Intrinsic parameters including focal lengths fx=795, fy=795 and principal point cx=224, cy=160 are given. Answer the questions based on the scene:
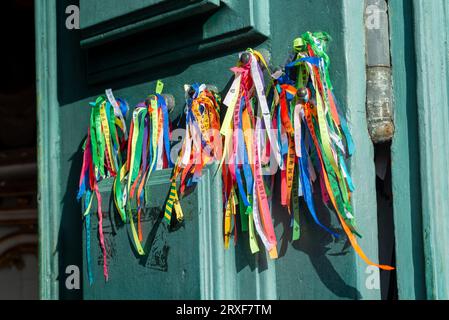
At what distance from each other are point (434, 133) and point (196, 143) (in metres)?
0.61

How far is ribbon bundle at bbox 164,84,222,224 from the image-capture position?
2055 mm

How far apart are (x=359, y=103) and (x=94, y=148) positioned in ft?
2.78

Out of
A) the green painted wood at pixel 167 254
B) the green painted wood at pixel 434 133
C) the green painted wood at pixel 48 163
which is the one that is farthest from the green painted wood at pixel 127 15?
the green painted wood at pixel 434 133

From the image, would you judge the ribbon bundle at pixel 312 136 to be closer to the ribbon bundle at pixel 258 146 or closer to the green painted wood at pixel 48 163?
the ribbon bundle at pixel 258 146

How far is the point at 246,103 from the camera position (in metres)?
2.07

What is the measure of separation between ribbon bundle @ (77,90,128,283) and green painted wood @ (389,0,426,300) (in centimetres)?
82

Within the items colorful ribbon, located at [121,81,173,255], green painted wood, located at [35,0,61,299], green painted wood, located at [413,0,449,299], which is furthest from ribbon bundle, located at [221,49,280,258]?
green painted wood, located at [35,0,61,299]

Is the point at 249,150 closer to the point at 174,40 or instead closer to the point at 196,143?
the point at 196,143

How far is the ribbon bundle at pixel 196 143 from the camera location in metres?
2.05

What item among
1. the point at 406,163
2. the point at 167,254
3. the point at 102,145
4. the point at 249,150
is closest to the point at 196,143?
the point at 249,150

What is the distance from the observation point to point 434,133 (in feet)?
6.30

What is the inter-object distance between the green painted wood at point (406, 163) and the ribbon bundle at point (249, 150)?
306mm
